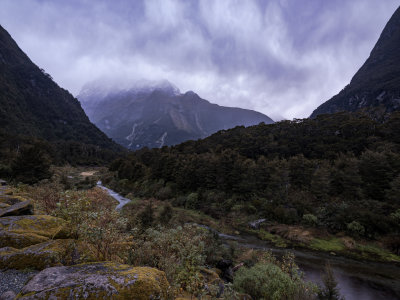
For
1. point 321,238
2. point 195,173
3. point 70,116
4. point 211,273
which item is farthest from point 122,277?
point 70,116

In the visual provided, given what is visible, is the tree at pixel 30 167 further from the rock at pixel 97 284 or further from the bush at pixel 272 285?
the rock at pixel 97 284

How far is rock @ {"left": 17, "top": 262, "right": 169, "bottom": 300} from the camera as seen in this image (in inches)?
123

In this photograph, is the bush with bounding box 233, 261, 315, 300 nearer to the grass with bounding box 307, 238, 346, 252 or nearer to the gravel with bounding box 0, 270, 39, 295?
the gravel with bounding box 0, 270, 39, 295

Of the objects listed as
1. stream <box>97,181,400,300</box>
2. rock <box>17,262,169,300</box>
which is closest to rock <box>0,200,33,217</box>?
rock <box>17,262,169,300</box>

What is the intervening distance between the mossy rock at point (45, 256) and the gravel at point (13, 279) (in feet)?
0.50

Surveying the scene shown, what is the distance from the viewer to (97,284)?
10.9 feet

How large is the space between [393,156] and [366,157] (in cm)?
319

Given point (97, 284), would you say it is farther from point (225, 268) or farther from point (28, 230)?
point (225, 268)

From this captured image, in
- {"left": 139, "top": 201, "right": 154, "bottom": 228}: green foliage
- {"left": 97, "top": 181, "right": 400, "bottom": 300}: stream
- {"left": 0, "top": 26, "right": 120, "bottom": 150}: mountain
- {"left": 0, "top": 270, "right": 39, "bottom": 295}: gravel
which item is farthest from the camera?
{"left": 0, "top": 26, "right": 120, "bottom": 150}: mountain

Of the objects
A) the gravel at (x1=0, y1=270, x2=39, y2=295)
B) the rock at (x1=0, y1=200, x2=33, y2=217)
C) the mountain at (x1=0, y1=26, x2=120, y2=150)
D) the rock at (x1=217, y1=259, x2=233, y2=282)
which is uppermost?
the mountain at (x1=0, y1=26, x2=120, y2=150)

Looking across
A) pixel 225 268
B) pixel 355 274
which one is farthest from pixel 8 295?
pixel 355 274

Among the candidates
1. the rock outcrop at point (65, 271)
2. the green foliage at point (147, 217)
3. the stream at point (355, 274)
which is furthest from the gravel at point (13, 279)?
the stream at point (355, 274)

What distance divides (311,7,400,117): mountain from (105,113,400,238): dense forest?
25.9 meters

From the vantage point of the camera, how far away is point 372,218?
23.5 meters
